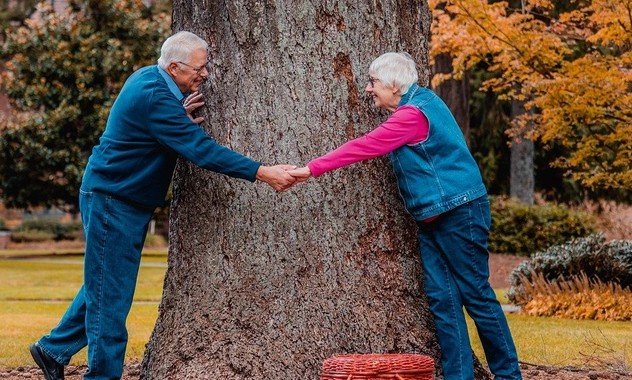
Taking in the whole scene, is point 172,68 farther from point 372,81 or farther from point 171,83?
point 372,81

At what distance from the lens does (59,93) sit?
22.9m

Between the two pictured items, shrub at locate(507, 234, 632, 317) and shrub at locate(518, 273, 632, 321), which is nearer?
shrub at locate(518, 273, 632, 321)

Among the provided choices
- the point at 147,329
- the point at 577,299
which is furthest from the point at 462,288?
the point at 577,299

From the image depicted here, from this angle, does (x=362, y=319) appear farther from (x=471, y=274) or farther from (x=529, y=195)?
(x=529, y=195)

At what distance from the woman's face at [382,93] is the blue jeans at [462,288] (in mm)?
Answer: 628

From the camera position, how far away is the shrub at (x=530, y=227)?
19391 mm

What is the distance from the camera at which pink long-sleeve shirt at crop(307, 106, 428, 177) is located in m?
4.73

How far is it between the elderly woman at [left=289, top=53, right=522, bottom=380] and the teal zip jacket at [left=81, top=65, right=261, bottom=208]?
42cm

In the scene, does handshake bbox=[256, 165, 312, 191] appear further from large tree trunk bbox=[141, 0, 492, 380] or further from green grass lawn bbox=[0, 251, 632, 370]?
green grass lawn bbox=[0, 251, 632, 370]

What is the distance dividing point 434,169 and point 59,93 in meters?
19.3

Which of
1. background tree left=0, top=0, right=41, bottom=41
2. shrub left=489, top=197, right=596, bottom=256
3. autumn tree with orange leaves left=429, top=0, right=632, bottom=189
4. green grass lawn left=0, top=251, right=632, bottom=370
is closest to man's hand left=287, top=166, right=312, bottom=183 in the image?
green grass lawn left=0, top=251, right=632, bottom=370

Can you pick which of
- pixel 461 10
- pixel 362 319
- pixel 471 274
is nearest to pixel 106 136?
pixel 362 319

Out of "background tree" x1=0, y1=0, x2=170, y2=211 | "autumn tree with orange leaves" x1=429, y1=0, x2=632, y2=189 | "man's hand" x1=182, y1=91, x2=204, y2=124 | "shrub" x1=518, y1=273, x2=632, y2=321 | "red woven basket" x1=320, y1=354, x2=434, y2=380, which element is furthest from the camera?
"background tree" x1=0, y1=0, x2=170, y2=211

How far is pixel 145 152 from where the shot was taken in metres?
4.81
